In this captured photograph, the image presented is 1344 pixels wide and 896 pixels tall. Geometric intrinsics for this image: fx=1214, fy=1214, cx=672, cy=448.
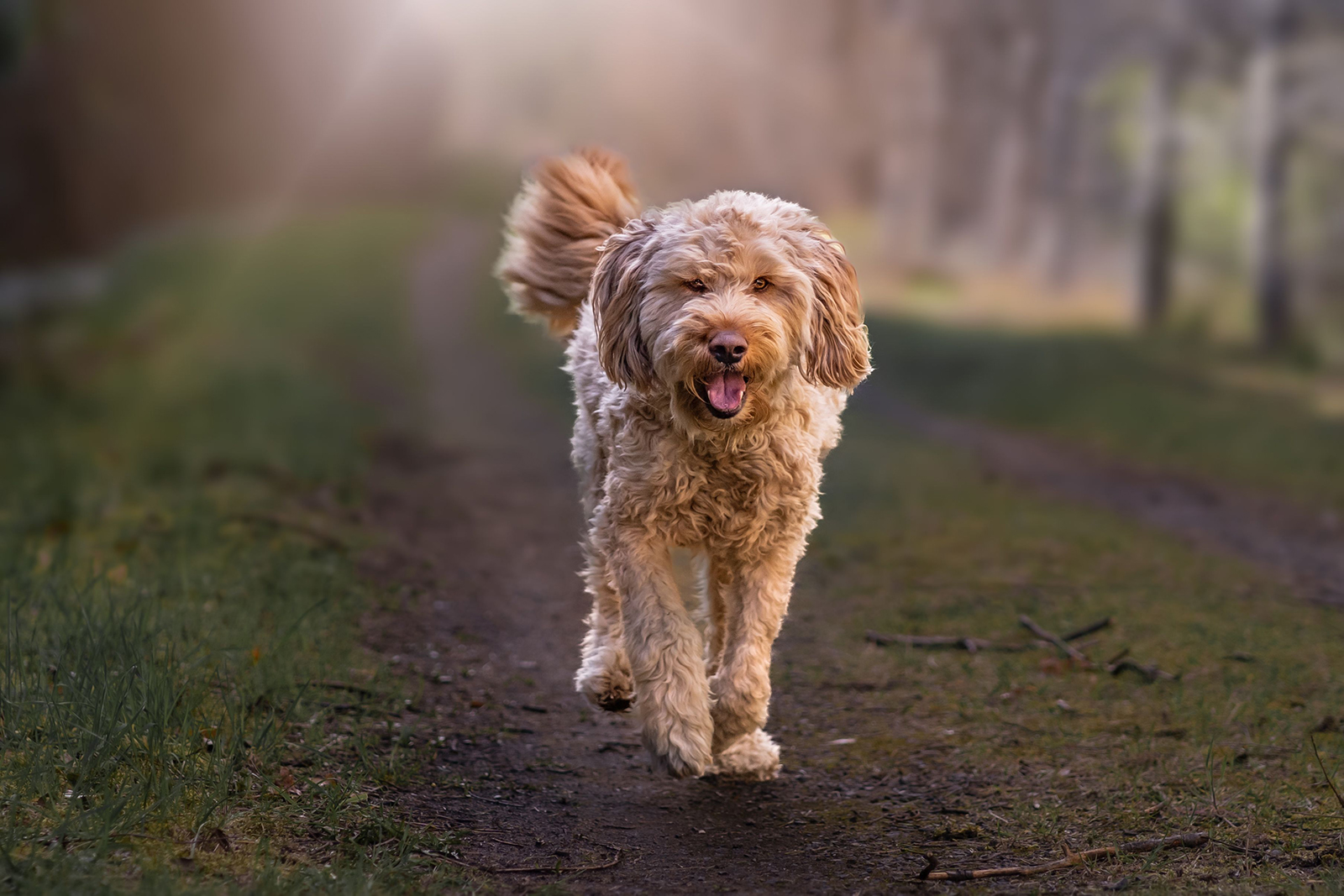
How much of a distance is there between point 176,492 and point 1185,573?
628cm

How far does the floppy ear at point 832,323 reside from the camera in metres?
4.12

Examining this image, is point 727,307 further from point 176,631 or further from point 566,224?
point 176,631

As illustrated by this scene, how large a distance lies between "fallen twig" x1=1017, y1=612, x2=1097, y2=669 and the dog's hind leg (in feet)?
6.70

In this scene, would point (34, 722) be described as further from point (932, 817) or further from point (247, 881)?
point (932, 817)

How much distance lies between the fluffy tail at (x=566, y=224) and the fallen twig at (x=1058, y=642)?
2.57m

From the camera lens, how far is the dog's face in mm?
3834

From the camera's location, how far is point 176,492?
26.0 ft

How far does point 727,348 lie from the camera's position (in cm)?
377

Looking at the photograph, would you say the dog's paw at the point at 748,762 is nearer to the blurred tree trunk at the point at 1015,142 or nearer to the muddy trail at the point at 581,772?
the muddy trail at the point at 581,772

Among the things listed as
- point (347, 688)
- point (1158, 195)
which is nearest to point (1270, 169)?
point (1158, 195)

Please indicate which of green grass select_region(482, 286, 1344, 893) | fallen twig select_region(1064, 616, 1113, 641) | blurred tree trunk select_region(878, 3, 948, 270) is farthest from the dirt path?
blurred tree trunk select_region(878, 3, 948, 270)

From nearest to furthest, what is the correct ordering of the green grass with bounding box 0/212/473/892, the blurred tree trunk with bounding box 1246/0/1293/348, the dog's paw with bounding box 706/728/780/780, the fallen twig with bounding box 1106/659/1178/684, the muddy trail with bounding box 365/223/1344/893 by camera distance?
the green grass with bounding box 0/212/473/892, the muddy trail with bounding box 365/223/1344/893, the dog's paw with bounding box 706/728/780/780, the fallen twig with bounding box 1106/659/1178/684, the blurred tree trunk with bounding box 1246/0/1293/348

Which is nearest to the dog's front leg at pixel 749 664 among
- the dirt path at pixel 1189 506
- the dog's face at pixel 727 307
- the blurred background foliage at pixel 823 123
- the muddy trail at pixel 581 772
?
the muddy trail at pixel 581 772

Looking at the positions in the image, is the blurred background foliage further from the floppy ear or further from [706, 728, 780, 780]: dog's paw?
[706, 728, 780, 780]: dog's paw
